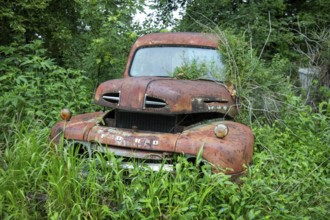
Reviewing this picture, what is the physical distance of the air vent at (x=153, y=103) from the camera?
12.9ft

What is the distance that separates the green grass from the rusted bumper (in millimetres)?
169

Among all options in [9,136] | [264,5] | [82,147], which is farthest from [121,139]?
[264,5]

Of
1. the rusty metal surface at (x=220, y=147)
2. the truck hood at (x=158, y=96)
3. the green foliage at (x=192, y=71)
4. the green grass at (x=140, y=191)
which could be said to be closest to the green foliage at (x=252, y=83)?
the green foliage at (x=192, y=71)

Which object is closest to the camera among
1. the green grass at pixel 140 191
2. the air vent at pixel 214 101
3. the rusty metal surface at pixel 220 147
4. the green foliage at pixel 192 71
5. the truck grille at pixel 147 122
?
the green grass at pixel 140 191

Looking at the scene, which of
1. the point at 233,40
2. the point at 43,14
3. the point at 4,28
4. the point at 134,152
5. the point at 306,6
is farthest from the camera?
the point at 306,6

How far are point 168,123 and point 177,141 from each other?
46cm

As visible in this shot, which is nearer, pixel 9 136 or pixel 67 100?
pixel 9 136

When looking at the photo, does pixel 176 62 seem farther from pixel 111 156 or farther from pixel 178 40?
pixel 111 156

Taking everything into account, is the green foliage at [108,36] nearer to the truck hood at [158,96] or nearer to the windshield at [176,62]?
the windshield at [176,62]

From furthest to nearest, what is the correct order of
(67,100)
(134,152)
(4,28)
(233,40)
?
(4,28) < (67,100) < (233,40) < (134,152)

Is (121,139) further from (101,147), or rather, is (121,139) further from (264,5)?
(264,5)

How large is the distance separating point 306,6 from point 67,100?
9.88m

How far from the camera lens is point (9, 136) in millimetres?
4660

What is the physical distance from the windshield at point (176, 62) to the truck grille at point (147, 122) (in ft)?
3.49
